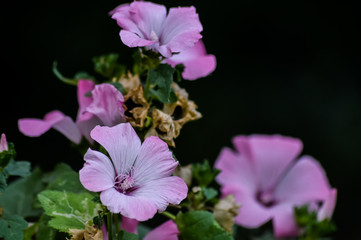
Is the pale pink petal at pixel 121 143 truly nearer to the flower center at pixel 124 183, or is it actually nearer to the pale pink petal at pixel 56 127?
the flower center at pixel 124 183

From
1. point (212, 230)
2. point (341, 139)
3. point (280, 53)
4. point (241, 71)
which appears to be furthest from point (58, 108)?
point (212, 230)

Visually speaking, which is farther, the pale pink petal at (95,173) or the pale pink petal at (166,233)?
the pale pink petal at (166,233)

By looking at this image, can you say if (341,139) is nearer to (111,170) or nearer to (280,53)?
(280,53)

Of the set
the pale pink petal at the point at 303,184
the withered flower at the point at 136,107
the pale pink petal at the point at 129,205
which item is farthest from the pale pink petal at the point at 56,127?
the pale pink petal at the point at 303,184

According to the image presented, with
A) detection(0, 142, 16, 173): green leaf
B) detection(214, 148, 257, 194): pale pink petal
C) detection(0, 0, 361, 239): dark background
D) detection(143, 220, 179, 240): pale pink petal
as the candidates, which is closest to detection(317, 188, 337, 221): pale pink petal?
detection(214, 148, 257, 194): pale pink petal

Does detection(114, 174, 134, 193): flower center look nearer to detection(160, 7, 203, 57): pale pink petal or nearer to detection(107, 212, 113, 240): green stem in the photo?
detection(107, 212, 113, 240): green stem

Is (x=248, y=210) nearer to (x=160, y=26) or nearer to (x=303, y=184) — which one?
(x=303, y=184)

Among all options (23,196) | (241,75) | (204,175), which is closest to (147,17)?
(204,175)
